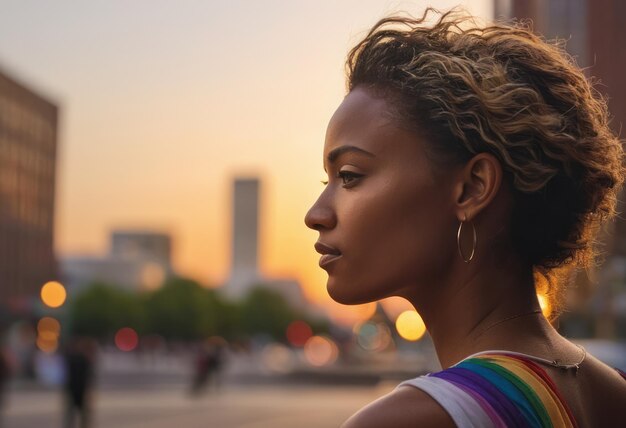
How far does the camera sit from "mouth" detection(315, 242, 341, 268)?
1.72 m

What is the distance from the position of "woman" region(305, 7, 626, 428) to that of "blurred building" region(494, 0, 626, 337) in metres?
27.2

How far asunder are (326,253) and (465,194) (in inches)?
8.1

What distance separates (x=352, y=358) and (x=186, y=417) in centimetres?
5554

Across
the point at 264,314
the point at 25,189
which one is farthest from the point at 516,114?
the point at 264,314

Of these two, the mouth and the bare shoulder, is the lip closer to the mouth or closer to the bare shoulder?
the mouth

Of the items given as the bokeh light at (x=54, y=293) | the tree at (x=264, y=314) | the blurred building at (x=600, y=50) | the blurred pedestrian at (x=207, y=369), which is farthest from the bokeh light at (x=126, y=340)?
the blurred building at (x=600, y=50)

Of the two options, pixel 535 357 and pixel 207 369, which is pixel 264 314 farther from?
pixel 535 357

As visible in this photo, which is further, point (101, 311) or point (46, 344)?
point (101, 311)

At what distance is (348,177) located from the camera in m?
1.72

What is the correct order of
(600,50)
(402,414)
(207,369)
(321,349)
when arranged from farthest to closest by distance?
(321,349) → (207,369) → (600,50) → (402,414)

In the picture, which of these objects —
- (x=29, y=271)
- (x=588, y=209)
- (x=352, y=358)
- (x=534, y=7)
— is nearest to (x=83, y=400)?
(x=534, y=7)

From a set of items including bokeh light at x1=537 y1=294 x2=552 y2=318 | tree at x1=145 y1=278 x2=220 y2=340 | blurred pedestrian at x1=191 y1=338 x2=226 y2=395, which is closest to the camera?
bokeh light at x1=537 y1=294 x2=552 y2=318

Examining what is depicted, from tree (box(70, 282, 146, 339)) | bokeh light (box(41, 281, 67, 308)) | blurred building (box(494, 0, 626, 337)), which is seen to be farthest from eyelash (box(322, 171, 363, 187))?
tree (box(70, 282, 146, 339))

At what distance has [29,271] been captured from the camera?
11100cm
